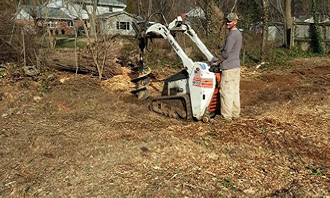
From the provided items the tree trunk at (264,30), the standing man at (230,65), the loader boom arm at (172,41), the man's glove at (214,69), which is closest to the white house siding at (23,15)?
the loader boom arm at (172,41)

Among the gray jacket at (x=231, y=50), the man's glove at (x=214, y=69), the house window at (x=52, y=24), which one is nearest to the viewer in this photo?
the gray jacket at (x=231, y=50)

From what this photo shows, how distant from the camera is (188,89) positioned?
567cm

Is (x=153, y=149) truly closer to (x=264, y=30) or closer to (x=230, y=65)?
(x=230, y=65)

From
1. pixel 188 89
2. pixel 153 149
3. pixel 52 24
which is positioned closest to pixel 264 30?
pixel 52 24

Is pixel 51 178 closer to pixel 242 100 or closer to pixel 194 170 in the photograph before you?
pixel 194 170

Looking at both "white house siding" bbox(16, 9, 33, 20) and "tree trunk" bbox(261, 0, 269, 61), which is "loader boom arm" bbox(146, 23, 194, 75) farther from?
"tree trunk" bbox(261, 0, 269, 61)

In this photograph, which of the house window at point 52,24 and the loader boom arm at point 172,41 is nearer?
the loader boom arm at point 172,41

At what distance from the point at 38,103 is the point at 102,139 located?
108 inches

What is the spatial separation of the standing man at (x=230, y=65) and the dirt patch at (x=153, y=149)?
41 centimetres

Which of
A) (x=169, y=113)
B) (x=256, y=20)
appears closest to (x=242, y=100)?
(x=169, y=113)

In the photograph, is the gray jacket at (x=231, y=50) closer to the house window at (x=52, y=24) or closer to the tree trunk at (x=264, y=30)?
the house window at (x=52, y=24)

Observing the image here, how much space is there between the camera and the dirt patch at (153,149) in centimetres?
362

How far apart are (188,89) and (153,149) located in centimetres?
154

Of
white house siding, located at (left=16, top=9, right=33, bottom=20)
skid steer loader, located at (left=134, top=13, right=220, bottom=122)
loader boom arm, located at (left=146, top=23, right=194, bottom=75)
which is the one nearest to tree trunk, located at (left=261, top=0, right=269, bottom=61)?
skid steer loader, located at (left=134, top=13, right=220, bottom=122)
